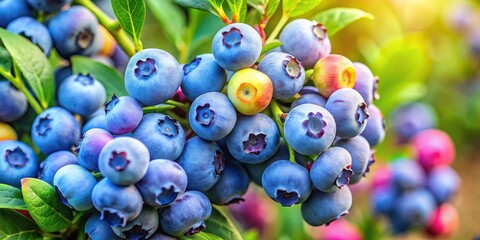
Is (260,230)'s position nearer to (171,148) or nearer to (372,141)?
(372,141)

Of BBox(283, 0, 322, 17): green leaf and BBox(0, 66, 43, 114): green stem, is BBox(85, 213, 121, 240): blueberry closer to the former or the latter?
BBox(0, 66, 43, 114): green stem

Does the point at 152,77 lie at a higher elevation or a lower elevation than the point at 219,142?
higher

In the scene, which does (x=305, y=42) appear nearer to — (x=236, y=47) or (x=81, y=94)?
(x=236, y=47)

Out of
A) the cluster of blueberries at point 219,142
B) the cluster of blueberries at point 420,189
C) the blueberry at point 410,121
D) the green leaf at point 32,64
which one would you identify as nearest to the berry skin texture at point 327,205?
the cluster of blueberries at point 219,142

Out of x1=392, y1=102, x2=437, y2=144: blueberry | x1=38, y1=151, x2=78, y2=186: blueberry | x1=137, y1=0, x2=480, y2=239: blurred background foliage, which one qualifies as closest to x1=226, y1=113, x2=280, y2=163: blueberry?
x1=38, y1=151, x2=78, y2=186: blueberry

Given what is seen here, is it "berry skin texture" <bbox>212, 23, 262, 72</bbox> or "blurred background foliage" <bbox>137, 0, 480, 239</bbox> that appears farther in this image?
"blurred background foliage" <bbox>137, 0, 480, 239</bbox>

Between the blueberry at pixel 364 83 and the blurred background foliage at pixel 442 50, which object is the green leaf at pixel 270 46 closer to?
the blueberry at pixel 364 83

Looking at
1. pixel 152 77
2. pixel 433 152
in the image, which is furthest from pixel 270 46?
pixel 433 152
